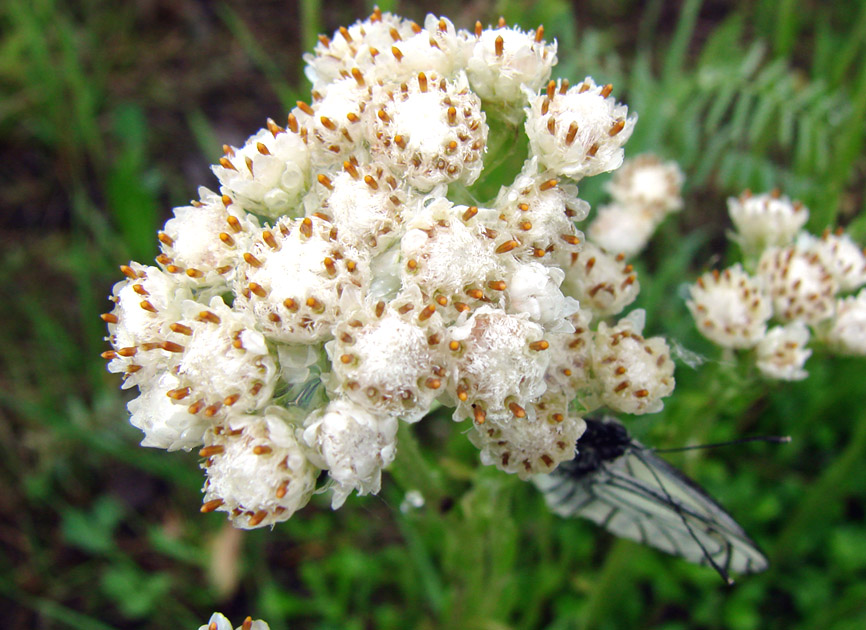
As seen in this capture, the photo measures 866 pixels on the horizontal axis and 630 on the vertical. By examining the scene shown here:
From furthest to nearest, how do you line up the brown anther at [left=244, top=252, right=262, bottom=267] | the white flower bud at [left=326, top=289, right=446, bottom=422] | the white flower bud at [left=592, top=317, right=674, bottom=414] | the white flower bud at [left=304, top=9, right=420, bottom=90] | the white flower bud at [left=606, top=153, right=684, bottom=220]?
the white flower bud at [left=606, top=153, right=684, bottom=220], the white flower bud at [left=304, top=9, right=420, bottom=90], the white flower bud at [left=592, top=317, right=674, bottom=414], the brown anther at [left=244, top=252, right=262, bottom=267], the white flower bud at [left=326, top=289, right=446, bottom=422]

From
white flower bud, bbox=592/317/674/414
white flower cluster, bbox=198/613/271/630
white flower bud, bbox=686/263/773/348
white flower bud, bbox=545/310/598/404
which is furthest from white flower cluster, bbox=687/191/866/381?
white flower cluster, bbox=198/613/271/630

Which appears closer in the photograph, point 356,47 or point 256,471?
point 256,471

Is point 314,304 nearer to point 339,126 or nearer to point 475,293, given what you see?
point 475,293

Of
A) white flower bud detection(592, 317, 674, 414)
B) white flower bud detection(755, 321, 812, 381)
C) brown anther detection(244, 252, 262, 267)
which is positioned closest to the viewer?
brown anther detection(244, 252, 262, 267)

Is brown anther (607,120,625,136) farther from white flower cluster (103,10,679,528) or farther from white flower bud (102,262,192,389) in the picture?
white flower bud (102,262,192,389)

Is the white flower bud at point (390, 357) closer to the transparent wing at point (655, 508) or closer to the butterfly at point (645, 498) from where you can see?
the butterfly at point (645, 498)

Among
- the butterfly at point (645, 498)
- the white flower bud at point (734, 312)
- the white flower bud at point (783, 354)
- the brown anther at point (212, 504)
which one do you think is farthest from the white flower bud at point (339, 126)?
the white flower bud at point (783, 354)

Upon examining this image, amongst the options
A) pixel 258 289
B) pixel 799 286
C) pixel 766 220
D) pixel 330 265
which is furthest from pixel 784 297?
pixel 258 289

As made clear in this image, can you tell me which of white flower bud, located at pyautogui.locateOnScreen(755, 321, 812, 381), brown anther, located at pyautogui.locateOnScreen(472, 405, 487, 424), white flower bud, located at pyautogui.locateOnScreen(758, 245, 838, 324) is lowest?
white flower bud, located at pyautogui.locateOnScreen(755, 321, 812, 381)
